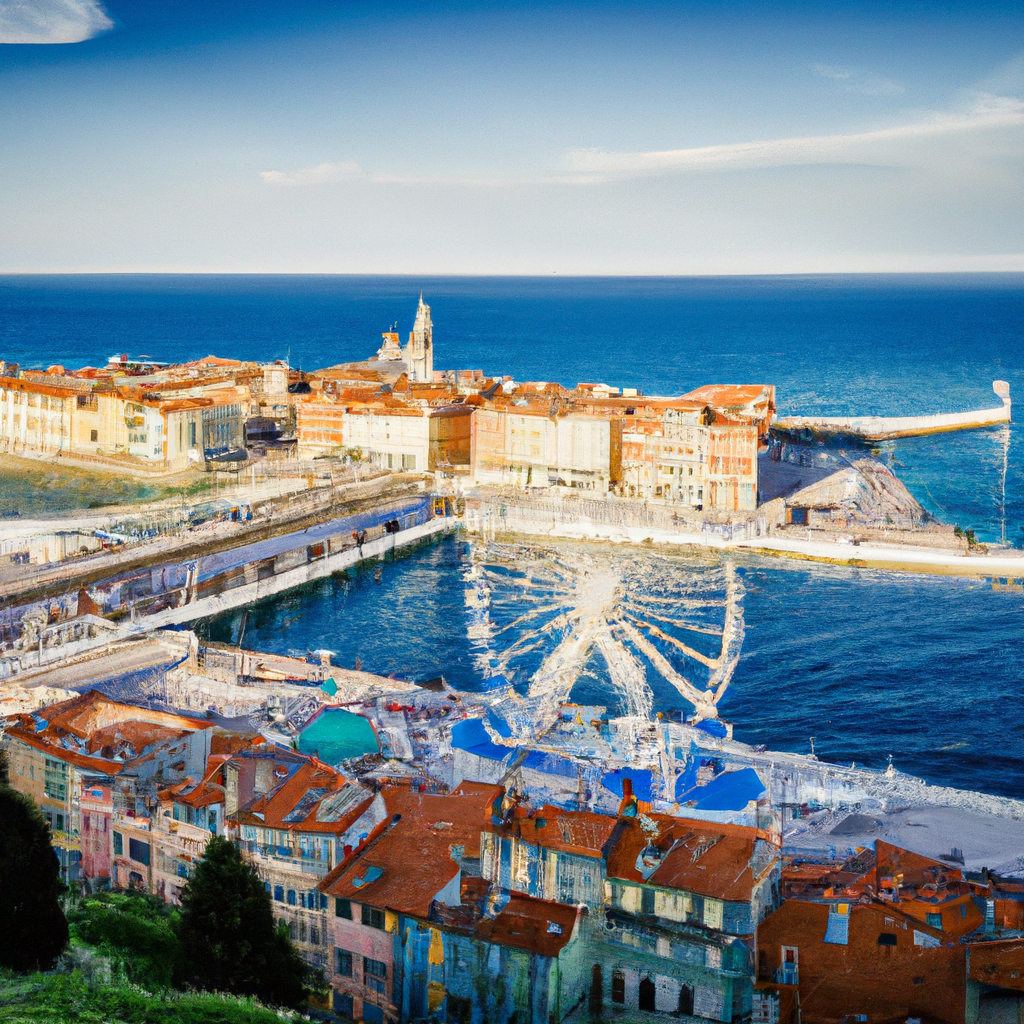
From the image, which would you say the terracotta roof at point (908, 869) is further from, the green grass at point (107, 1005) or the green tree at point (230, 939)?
the green grass at point (107, 1005)

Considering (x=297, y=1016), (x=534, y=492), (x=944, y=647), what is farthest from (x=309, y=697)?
(x=534, y=492)

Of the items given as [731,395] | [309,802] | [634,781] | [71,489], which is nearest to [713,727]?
[634,781]

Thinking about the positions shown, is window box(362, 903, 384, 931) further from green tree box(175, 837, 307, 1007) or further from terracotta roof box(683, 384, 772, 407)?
terracotta roof box(683, 384, 772, 407)

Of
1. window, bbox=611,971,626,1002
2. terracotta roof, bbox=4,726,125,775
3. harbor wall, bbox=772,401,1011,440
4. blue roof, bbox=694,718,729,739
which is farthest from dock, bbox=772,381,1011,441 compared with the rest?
window, bbox=611,971,626,1002

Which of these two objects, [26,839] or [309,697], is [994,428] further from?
[26,839]

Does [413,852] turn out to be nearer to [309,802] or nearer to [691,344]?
[309,802]

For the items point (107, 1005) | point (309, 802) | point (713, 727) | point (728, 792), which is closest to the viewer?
point (107, 1005)

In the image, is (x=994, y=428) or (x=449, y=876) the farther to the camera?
(x=994, y=428)
